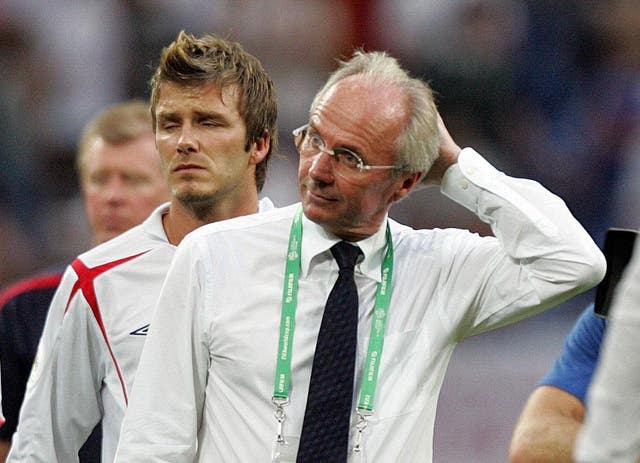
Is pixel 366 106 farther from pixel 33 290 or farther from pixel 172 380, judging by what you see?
pixel 33 290

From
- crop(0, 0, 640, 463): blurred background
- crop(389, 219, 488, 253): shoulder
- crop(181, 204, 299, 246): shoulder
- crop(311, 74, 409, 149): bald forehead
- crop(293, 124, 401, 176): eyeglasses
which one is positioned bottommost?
crop(0, 0, 640, 463): blurred background

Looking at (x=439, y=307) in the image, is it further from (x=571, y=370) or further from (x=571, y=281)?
(x=571, y=370)

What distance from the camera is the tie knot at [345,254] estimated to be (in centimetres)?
301

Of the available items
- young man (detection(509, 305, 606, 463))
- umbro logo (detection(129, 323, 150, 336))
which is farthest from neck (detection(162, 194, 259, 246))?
young man (detection(509, 305, 606, 463))

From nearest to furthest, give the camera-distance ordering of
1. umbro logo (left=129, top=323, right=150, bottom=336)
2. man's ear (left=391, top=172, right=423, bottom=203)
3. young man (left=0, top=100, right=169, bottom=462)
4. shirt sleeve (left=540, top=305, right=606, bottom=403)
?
man's ear (left=391, top=172, right=423, bottom=203)
umbro logo (left=129, top=323, right=150, bottom=336)
shirt sleeve (left=540, top=305, right=606, bottom=403)
young man (left=0, top=100, right=169, bottom=462)

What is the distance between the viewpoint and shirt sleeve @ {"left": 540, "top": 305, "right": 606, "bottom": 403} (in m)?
3.58

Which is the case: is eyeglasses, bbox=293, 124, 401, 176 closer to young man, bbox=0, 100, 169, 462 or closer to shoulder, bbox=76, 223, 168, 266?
shoulder, bbox=76, 223, 168, 266

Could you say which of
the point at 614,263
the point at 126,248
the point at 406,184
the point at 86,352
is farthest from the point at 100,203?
the point at 614,263

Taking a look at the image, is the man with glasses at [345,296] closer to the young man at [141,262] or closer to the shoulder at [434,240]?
the shoulder at [434,240]

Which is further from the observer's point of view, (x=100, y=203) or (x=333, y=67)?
(x=333, y=67)

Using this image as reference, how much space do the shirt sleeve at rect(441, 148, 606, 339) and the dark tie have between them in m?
0.28

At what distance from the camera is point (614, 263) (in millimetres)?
2965

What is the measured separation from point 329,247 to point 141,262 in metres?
0.78

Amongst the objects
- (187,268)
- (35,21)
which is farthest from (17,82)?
(187,268)
